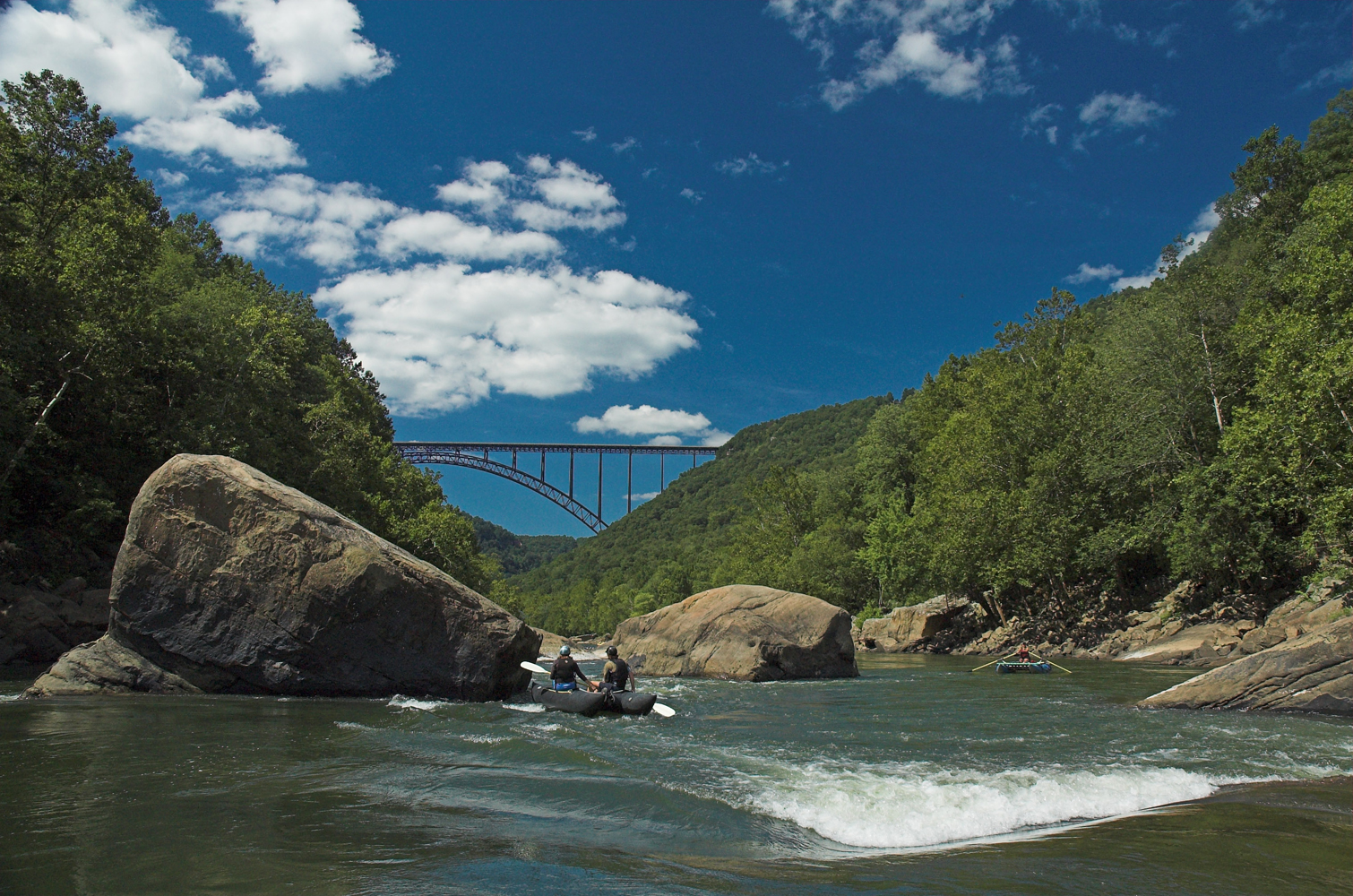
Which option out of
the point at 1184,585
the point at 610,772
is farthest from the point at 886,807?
the point at 1184,585

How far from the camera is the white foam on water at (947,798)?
5398 millimetres

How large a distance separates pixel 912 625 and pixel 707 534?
218 feet

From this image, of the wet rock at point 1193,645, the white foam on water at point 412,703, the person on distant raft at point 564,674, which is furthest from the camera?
the wet rock at point 1193,645

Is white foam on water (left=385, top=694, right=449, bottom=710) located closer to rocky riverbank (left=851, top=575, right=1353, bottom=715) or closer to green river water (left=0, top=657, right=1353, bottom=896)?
green river water (left=0, top=657, right=1353, bottom=896)

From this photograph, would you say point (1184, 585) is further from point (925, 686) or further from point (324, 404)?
point (324, 404)

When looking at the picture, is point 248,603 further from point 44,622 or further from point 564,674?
point 44,622

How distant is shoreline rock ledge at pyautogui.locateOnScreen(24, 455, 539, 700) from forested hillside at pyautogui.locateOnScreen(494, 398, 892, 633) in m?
39.6

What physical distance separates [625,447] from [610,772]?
2705 inches

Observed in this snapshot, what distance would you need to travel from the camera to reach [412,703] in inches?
456

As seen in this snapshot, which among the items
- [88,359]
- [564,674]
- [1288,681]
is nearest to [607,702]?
[564,674]

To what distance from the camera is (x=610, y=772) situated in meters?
7.27

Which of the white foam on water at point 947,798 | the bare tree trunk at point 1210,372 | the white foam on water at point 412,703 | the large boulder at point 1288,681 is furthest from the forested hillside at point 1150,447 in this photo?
the white foam on water at point 412,703

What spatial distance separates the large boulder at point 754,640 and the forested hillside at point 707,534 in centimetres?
3204

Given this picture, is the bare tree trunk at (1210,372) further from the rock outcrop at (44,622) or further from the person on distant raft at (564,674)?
the rock outcrop at (44,622)
